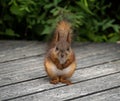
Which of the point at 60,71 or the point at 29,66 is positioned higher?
the point at 60,71

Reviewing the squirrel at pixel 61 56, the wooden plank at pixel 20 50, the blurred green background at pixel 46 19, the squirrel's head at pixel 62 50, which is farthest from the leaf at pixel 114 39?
the squirrel's head at pixel 62 50

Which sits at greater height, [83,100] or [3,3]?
[3,3]

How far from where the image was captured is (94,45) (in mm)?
3979

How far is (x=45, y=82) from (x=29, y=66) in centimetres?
42

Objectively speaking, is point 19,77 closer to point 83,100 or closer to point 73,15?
point 83,100

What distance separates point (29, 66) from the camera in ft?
11.0

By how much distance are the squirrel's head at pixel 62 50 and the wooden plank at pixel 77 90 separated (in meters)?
0.22

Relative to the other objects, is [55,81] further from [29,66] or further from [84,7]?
[84,7]

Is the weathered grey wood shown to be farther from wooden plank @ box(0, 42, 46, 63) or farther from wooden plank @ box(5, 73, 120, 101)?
wooden plank @ box(5, 73, 120, 101)

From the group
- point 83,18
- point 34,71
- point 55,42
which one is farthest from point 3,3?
point 55,42

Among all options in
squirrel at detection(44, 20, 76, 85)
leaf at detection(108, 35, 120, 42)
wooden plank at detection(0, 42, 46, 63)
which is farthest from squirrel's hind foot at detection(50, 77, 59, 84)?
leaf at detection(108, 35, 120, 42)

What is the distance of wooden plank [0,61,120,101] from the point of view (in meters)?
2.77

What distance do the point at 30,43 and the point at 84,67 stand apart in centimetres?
85

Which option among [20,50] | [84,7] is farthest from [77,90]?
[84,7]
